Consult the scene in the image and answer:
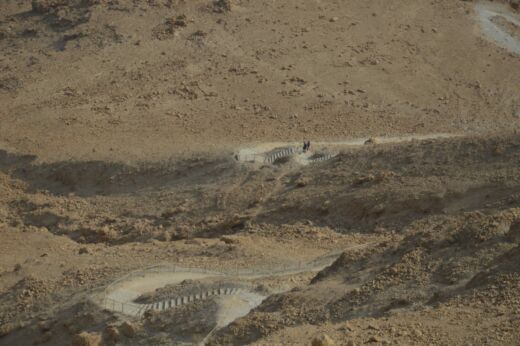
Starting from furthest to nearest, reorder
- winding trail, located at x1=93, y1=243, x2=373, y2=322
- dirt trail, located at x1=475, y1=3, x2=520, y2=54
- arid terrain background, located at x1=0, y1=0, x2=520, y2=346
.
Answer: dirt trail, located at x1=475, y1=3, x2=520, y2=54
winding trail, located at x1=93, y1=243, x2=373, y2=322
arid terrain background, located at x1=0, y1=0, x2=520, y2=346

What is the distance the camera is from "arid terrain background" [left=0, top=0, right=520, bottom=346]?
24828 millimetres

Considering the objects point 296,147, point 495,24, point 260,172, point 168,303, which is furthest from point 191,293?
point 495,24

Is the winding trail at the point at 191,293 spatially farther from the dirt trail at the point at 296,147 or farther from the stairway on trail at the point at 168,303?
the dirt trail at the point at 296,147

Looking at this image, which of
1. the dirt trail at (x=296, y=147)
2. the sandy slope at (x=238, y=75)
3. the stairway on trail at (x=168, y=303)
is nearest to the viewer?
the stairway on trail at (x=168, y=303)

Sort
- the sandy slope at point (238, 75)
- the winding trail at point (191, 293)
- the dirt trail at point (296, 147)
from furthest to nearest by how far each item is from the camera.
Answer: the sandy slope at point (238, 75) < the dirt trail at point (296, 147) < the winding trail at point (191, 293)

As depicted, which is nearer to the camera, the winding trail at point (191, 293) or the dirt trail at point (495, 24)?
the winding trail at point (191, 293)

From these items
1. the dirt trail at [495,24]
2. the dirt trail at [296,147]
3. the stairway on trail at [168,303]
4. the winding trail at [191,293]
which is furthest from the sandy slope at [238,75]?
the stairway on trail at [168,303]

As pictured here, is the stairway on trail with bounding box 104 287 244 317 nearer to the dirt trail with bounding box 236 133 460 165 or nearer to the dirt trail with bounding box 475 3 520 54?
the dirt trail with bounding box 236 133 460 165

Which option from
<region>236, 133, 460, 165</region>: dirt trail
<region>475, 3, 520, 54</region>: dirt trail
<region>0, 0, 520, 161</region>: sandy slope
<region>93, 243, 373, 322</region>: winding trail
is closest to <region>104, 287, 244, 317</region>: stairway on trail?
<region>93, 243, 373, 322</region>: winding trail

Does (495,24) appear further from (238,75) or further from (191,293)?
(191,293)

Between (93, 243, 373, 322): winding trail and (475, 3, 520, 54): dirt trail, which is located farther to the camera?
(475, 3, 520, 54): dirt trail

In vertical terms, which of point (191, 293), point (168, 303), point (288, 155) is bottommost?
point (288, 155)

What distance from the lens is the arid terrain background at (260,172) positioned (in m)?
24.8

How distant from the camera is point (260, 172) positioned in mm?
40031
